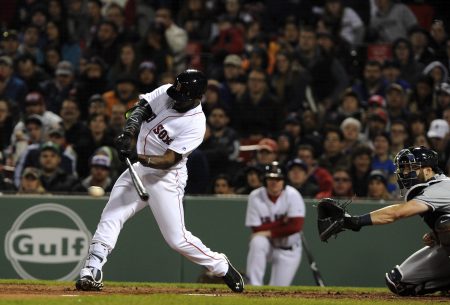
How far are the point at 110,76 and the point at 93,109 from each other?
3.93 ft

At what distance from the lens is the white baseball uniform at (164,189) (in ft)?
26.4

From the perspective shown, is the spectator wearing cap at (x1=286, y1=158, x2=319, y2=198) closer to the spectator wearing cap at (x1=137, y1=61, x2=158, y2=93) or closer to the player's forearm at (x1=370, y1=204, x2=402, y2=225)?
the spectator wearing cap at (x1=137, y1=61, x2=158, y2=93)

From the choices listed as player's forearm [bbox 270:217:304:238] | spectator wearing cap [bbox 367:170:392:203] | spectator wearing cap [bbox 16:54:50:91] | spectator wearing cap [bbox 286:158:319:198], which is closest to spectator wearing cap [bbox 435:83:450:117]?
spectator wearing cap [bbox 367:170:392:203]

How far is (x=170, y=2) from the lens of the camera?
51.0ft

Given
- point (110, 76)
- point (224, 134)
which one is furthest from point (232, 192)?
point (110, 76)

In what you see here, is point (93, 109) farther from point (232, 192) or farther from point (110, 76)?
point (232, 192)

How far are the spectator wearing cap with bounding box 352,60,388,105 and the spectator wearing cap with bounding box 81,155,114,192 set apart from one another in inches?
143

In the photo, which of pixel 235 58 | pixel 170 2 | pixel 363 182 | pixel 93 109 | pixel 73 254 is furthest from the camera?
pixel 170 2

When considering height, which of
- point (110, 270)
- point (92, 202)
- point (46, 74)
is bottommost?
point (110, 270)

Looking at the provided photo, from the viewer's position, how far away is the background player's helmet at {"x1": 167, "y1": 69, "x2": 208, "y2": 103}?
8164 mm

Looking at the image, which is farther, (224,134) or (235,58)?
(235,58)

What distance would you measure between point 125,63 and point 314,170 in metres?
3.26

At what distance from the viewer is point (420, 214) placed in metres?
7.96

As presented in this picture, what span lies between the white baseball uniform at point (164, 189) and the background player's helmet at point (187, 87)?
105 millimetres
